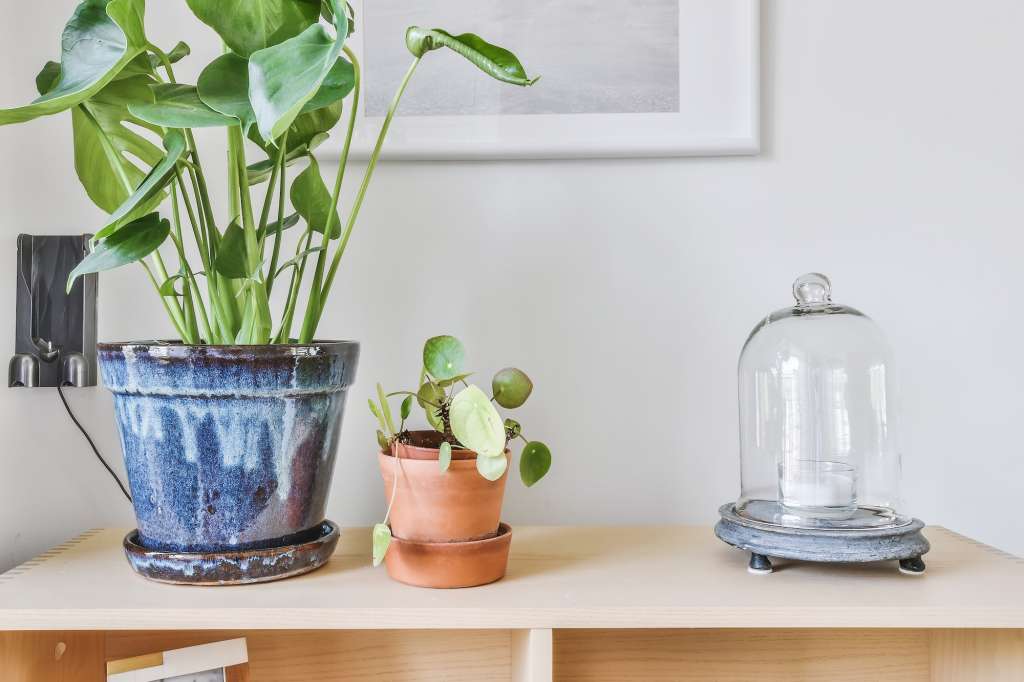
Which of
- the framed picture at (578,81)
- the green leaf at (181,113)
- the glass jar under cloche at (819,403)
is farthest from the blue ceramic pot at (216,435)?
the glass jar under cloche at (819,403)

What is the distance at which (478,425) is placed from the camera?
68 centimetres

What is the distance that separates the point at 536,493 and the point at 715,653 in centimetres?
30

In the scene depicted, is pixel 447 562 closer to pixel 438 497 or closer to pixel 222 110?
pixel 438 497

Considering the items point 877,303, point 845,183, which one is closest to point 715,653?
point 877,303

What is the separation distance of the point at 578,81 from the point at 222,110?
548 millimetres

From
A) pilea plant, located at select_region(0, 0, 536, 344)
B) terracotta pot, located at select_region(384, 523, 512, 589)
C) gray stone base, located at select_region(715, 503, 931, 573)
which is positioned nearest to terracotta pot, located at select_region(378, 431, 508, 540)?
terracotta pot, located at select_region(384, 523, 512, 589)

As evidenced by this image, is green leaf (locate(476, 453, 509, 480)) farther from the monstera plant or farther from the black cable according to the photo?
the black cable

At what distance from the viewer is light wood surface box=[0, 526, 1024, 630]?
641 millimetres

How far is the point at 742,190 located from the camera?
1.01m

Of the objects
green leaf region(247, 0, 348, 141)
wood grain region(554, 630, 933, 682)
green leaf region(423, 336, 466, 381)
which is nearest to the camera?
green leaf region(247, 0, 348, 141)

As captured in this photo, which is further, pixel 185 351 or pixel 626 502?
pixel 626 502

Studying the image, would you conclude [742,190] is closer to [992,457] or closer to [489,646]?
[992,457]

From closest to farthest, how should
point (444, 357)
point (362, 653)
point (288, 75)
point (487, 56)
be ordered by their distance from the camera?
1. point (288, 75)
2. point (487, 56)
3. point (444, 357)
4. point (362, 653)

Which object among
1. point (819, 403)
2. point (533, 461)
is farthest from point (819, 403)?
point (533, 461)
